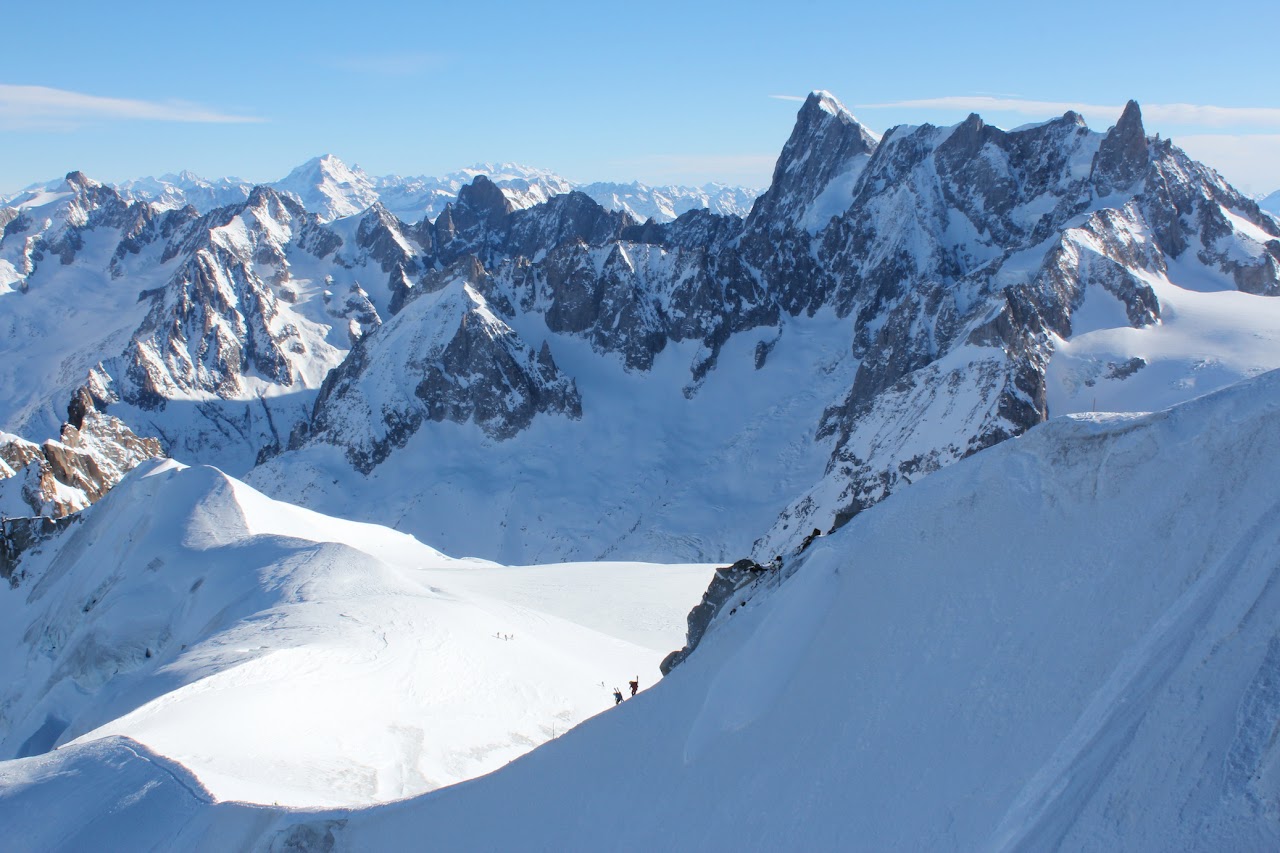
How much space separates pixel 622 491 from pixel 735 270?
4493 cm

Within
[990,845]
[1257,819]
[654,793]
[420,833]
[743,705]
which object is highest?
[1257,819]

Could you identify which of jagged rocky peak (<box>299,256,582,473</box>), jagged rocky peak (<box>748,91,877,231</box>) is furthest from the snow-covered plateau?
jagged rocky peak (<box>748,91,877,231</box>)

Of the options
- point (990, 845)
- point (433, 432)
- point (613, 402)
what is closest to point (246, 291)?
point (433, 432)

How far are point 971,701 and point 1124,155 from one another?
12799 centimetres

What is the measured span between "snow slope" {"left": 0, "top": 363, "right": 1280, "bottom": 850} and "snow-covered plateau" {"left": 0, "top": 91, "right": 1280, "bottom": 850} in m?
0.04

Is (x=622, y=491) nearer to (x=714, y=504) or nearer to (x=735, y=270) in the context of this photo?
(x=714, y=504)

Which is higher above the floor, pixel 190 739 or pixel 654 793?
pixel 654 793

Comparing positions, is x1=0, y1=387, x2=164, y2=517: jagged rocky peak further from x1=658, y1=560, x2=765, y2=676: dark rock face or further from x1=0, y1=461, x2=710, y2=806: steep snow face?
x1=658, y1=560, x2=765, y2=676: dark rock face

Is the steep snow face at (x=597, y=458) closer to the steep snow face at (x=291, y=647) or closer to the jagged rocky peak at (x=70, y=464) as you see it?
the jagged rocky peak at (x=70, y=464)

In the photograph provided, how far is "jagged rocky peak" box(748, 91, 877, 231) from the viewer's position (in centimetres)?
15362

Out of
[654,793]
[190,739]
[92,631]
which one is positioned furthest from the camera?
[92,631]

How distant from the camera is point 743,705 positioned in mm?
11328

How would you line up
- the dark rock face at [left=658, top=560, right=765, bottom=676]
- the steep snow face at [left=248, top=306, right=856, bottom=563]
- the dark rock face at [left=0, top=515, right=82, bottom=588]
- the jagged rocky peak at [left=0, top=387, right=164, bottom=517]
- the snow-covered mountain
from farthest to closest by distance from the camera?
the steep snow face at [left=248, top=306, right=856, bottom=563], the snow-covered mountain, the jagged rocky peak at [left=0, top=387, right=164, bottom=517], the dark rock face at [left=0, top=515, right=82, bottom=588], the dark rock face at [left=658, top=560, right=765, bottom=676]

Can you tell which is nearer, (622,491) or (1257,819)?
(1257,819)
